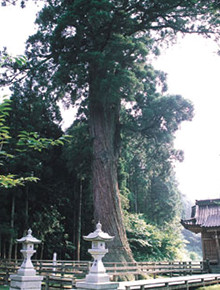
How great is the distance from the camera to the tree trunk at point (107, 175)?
1068 centimetres

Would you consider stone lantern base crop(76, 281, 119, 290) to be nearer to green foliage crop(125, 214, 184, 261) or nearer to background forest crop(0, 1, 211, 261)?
background forest crop(0, 1, 211, 261)

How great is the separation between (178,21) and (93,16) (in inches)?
163

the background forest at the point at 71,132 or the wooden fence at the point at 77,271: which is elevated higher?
the background forest at the point at 71,132

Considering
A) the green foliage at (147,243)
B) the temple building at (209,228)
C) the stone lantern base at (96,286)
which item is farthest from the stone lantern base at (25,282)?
the green foliage at (147,243)

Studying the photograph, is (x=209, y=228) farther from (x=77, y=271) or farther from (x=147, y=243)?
(x=77, y=271)

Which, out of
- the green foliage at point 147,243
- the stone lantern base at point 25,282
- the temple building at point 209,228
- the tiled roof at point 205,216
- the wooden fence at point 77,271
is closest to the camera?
the stone lantern base at point 25,282

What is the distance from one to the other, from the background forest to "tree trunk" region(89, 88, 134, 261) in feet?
1.02

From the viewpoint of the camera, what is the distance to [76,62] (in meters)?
12.0

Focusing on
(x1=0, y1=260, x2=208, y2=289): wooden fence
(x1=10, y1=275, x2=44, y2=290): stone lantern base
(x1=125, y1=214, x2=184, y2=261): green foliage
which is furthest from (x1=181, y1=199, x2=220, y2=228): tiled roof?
(x1=10, y1=275, x2=44, y2=290): stone lantern base

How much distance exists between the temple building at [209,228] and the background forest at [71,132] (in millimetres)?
3211

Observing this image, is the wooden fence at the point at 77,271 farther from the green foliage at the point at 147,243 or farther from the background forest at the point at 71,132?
the green foliage at the point at 147,243

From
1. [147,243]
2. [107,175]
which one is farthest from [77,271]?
[147,243]

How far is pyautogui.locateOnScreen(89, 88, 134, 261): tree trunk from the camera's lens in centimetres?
1068

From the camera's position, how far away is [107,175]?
37.8 ft
